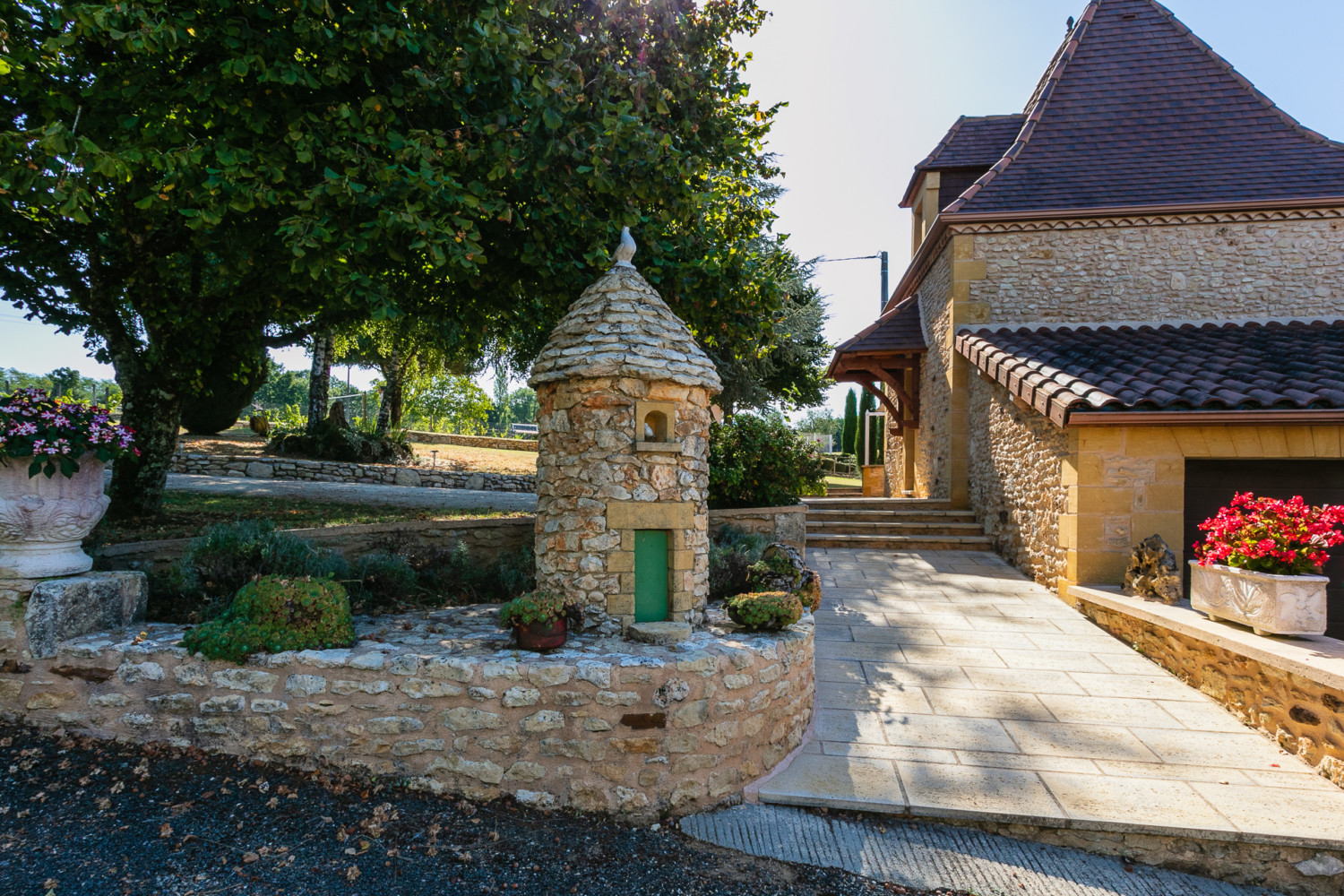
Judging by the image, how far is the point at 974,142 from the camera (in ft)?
44.7

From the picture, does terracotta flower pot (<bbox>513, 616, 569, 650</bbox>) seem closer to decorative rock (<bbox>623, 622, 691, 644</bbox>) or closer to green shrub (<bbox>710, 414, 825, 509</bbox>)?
decorative rock (<bbox>623, 622, 691, 644</bbox>)

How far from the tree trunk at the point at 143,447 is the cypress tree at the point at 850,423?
23.8 metres

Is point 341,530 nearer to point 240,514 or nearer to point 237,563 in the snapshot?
point 237,563

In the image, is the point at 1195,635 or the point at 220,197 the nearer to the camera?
the point at 220,197

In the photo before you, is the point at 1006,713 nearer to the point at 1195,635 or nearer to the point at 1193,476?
the point at 1195,635

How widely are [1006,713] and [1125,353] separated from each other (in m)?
6.20

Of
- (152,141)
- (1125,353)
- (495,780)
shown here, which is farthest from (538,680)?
(1125,353)

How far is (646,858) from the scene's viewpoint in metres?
3.59

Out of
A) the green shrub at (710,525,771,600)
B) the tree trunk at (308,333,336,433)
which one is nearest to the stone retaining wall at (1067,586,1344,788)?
the green shrub at (710,525,771,600)

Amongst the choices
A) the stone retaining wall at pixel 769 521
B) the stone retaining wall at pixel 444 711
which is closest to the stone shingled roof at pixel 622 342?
the stone retaining wall at pixel 444 711

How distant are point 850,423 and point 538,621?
25.8 meters

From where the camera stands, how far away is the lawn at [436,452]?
47.3 ft

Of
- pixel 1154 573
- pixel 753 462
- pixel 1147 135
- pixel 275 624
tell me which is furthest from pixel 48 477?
pixel 1147 135

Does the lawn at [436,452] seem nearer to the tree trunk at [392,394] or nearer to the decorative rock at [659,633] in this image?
the tree trunk at [392,394]
